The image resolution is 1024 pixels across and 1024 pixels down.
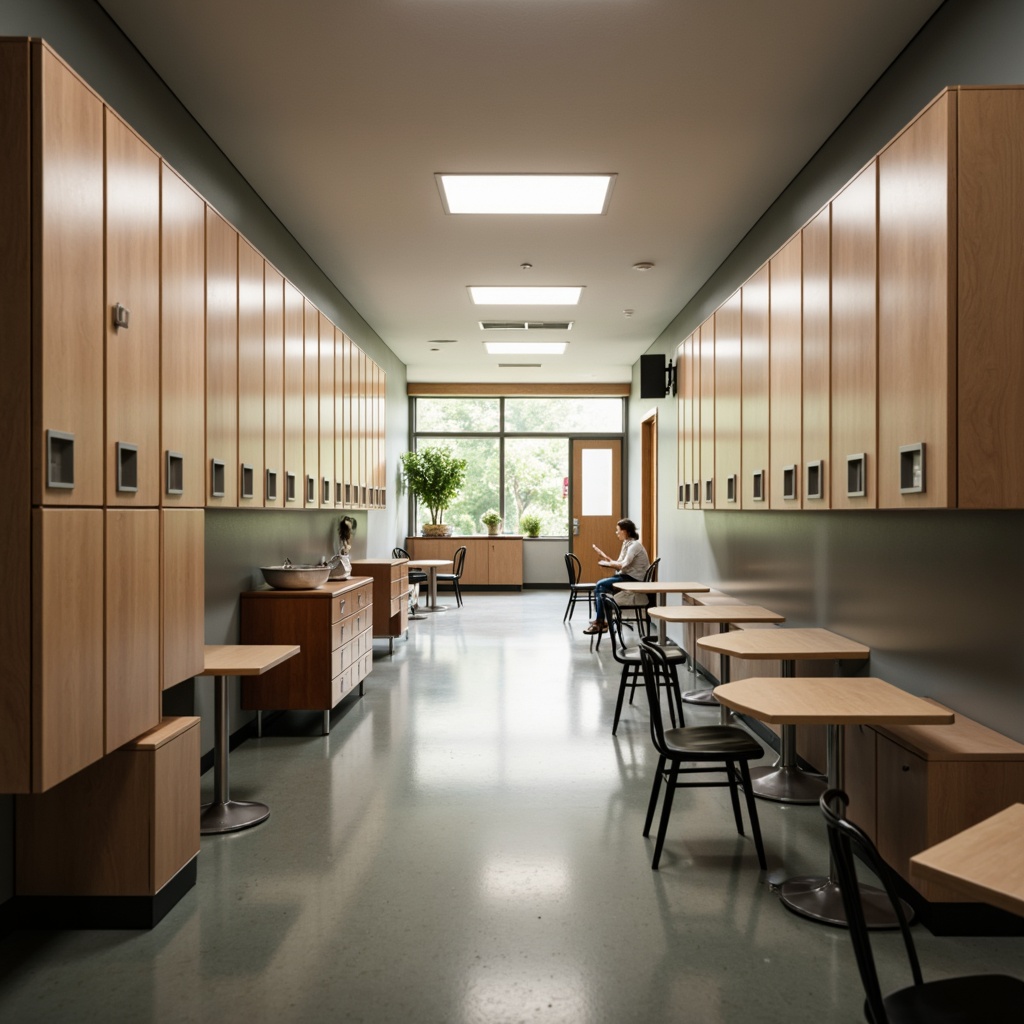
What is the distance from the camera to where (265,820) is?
160 inches

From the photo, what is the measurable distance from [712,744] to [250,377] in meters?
2.95

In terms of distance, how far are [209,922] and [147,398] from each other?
1820 mm

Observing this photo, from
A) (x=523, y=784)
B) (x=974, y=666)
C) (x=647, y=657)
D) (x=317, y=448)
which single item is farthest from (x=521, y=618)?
(x=974, y=666)

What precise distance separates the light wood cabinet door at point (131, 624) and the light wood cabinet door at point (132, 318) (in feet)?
0.31

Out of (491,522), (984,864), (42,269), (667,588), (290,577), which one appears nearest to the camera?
(984,864)

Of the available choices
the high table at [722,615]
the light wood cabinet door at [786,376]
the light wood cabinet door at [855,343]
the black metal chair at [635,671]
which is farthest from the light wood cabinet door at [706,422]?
the light wood cabinet door at [855,343]

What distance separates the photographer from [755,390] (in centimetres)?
519

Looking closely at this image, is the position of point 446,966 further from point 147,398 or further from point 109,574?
point 147,398

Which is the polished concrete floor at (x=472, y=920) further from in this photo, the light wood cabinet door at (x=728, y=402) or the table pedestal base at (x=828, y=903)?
the light wood cabinet door at (x=728, y=402)

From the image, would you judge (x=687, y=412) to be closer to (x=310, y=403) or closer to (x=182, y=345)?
(x=310, y=403)

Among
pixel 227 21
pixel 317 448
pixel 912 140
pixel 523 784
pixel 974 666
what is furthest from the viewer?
pixel 317 448

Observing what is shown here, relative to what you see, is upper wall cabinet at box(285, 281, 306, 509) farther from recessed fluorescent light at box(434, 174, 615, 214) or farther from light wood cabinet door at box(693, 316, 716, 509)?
light wood cabinet door at box(693, 316, 716, 509)

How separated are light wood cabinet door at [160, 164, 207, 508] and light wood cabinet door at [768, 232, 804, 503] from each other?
9.07 ft

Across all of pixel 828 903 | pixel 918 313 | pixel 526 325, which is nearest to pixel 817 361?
pixel 918 313
